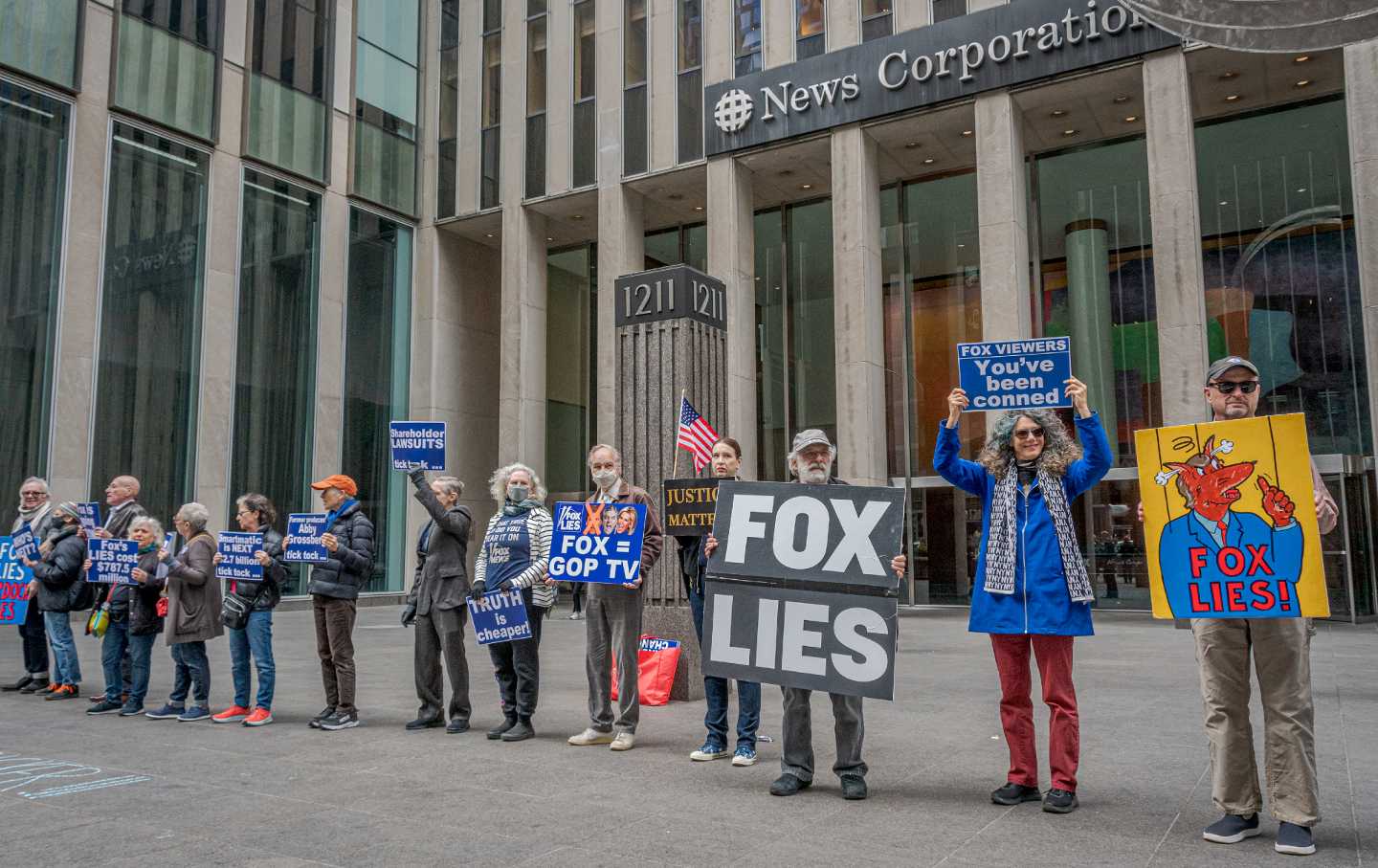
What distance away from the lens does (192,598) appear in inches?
325

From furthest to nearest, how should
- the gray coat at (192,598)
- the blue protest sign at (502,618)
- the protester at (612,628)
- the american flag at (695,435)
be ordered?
the american flag at (695,435)
the gray coat at (192,598)
the blue protest sign at (502,618)
the protester at (612,628)

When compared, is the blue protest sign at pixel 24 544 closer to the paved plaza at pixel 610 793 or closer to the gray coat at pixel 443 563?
the paved plaza at pixel 610 793

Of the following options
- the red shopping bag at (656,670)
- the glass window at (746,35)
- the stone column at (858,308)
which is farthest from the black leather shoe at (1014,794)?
the glass window at (746,35)

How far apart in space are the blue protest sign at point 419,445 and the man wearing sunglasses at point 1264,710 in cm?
531

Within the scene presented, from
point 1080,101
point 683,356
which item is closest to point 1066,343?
point 683,356

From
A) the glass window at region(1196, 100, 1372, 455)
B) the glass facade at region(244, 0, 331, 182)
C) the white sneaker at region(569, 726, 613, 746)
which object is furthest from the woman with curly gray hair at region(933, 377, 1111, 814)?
the glass facade at region(244, 0, 331, 182)

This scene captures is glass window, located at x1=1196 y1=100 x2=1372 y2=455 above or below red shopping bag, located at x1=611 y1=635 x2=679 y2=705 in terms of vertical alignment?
above

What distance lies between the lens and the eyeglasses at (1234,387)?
15.9ft

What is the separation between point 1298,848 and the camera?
170 inches

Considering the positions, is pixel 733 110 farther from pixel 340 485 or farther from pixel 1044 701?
pixel 1044 701

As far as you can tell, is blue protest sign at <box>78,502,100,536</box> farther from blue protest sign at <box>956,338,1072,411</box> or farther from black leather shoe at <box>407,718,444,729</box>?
blue protest sign at <box>956,338,1072,411</box>

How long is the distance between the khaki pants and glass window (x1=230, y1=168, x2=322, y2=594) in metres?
19.5

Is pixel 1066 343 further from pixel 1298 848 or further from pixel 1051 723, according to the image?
pixel 1298 848

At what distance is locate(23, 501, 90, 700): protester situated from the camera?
940 cm
